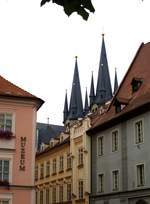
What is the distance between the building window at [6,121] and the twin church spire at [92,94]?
4141 centimetres

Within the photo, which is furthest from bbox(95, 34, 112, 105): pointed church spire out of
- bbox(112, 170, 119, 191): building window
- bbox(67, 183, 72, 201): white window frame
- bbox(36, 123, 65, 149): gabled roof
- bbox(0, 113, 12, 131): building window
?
bbox(0, 113, 12, 131): building window

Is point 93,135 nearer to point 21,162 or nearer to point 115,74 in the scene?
point 21,162

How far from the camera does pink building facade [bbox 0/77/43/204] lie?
27.9 m

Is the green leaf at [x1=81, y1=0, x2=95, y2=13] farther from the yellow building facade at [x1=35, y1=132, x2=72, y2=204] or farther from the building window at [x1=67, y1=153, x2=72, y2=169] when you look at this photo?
the building window at [x1=67, y1=153, x2=72, y2=169]

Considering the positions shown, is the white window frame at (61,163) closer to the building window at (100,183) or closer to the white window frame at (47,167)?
the white window frame at (47,167)

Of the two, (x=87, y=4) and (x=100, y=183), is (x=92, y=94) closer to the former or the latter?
(x=100, y=183)

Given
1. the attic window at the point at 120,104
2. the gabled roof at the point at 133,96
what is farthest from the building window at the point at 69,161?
the attic window at the point at 120,104

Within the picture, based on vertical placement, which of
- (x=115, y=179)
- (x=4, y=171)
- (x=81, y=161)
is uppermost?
(x=81, y=161)

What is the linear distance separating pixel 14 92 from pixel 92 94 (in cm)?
4705

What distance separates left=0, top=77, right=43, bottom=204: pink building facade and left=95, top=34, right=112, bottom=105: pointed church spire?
41.6 metres

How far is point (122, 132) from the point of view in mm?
32594

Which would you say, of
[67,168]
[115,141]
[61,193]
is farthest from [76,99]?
[115,141]

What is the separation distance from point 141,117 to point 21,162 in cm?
838

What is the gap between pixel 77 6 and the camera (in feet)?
12.0
